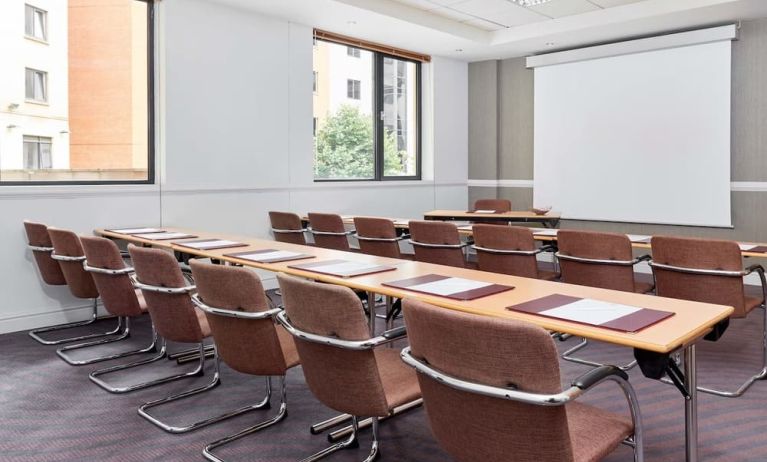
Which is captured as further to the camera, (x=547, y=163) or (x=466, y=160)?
(x=466, y=160)

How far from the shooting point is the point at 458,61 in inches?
329

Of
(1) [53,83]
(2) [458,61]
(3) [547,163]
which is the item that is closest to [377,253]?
Result: (1) [53,83]

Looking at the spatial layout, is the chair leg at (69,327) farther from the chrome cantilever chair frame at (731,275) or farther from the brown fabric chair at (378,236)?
the chrome cantilever chair frame at (731,275)

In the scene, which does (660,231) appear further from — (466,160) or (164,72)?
(164,72)

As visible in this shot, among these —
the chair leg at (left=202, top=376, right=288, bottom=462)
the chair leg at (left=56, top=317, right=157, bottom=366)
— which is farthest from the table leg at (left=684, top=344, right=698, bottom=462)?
the chair leg at (left=56, top=317, right=157, bottom=366)

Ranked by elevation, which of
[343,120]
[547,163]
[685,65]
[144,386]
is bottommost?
[144,386]

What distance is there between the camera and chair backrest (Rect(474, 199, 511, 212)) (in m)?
6.89

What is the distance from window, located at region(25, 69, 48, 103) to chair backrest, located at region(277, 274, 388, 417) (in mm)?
3741

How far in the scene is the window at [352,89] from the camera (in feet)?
23.7

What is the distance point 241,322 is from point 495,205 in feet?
16.3

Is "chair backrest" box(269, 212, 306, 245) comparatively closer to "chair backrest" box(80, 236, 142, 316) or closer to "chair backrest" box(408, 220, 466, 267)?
"chair backrest" box(408, 220, 466, 267)

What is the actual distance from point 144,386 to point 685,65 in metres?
6.05

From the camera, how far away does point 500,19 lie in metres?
6.79

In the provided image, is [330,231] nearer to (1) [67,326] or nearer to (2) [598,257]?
(1) [67,326]
